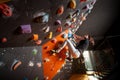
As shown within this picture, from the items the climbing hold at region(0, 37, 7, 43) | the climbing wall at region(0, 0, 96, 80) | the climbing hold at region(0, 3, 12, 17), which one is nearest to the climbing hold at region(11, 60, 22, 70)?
the climbing wall at region(0, 0, 96, 80)

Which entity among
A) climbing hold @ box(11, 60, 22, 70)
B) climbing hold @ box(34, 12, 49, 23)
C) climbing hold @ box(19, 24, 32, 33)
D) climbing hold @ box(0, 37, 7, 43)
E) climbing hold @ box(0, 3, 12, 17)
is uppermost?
climbing hold @ box(34, 12, 49, 23)

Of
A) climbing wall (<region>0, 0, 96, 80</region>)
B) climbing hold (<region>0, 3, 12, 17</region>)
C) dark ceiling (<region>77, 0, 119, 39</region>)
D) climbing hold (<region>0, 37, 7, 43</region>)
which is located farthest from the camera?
dark ceiling (<region>77, 0, 119, 39</region>)

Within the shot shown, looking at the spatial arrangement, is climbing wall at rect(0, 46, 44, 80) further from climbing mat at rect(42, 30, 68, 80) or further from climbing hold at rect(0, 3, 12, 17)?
climbing hold at rect(0, 3, 12, 17)

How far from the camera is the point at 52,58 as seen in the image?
314 centimetres

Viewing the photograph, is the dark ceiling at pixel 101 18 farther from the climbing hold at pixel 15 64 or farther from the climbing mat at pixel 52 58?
the climbing hold at pixel 15 64

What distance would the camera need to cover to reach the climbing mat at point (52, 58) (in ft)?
9.56

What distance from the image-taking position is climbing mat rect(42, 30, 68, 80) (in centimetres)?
291

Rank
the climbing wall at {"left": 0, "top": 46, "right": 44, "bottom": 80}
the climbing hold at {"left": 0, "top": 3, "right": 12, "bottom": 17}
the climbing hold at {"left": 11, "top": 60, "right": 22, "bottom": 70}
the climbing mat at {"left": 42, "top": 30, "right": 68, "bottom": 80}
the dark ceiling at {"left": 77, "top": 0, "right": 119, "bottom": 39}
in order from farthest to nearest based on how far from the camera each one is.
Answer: the dark ceiling at {"left": 77, "top": 0, "right": 119, "bottom": 39}
the climbing mat at {"left": 42, "top": 30, "right": 68, "bottom": 80}
the climbing hold at {"left": 11, "top": 60, "right": 22, "bottom": 70}
the climbing wall at {"left": 0, "top": 46, "right": 44, "bottom": 80}
the climbing hold at {"left": 0, "top": 3, "right": 12, "bottom": 17}

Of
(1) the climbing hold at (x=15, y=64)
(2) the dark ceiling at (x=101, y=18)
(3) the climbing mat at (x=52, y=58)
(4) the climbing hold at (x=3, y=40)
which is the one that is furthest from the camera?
(2) the dark ceiling at (x=101, y=18)

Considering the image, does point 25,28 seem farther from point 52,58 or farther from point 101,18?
point 101,18

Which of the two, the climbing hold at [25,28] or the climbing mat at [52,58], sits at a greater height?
the climbing hold at [25,28]

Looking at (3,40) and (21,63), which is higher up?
(3,40)

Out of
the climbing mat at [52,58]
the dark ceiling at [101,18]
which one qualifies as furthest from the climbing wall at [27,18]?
the dark ceiling at [101,18]

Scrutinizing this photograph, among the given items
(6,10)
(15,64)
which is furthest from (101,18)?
(6,10)
